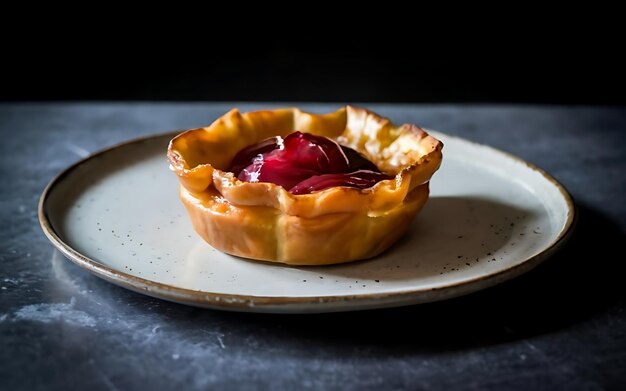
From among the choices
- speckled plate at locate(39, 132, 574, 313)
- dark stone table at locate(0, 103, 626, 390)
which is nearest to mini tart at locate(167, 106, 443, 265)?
speckled plate at locate(39, 132, 574, 313)

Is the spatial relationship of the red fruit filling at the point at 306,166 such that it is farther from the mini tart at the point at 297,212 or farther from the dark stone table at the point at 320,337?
the dark stone table at the point at 320,337

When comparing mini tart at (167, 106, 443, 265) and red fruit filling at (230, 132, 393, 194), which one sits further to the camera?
red fruit filling at (230, 132, 393, 194)

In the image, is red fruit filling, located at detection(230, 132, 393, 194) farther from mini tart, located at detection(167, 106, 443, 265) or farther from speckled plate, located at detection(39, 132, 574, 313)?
speckled plate, located at detection(39, 132, 574, 313)

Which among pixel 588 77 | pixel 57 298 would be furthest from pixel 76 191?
pixel 588 77

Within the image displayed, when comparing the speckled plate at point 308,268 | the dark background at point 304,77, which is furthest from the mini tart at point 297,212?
the dark background at point 304,77

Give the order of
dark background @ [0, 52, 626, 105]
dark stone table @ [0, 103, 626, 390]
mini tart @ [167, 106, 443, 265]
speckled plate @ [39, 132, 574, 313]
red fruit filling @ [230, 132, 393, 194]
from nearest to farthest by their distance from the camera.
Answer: dark stone table @ [0, 103, 626, 390] → speckled plate @ [39, 132, 574, 313] → mini tart @ [167, 106, 443, 265] → red fruit filling @ [230, 132, 393, 194] → dark background @ [0, 52, 626, 105]

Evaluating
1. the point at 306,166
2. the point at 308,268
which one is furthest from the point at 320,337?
the point at 306,166
